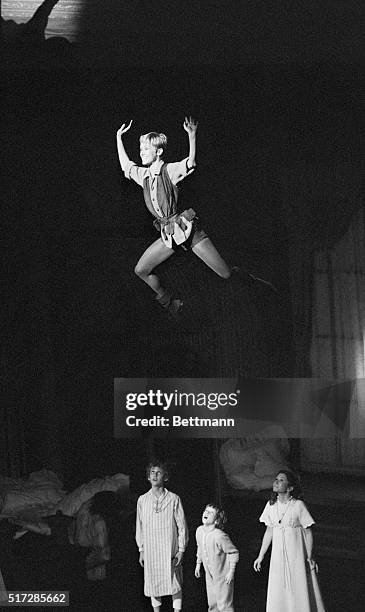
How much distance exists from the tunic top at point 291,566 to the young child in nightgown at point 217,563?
6.7 inches

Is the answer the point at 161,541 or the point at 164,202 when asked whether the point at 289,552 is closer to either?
the point at 161,541

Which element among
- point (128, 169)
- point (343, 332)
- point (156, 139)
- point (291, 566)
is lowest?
point (291, 566)

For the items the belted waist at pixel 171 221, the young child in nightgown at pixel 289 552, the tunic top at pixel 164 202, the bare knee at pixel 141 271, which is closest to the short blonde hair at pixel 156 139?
the tunic top at pixel 164 202

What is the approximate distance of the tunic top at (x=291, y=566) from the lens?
3861mm

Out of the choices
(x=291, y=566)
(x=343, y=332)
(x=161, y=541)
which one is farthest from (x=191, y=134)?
(x=291, y=566)

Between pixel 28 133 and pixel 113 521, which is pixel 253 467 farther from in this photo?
pixel 28 133

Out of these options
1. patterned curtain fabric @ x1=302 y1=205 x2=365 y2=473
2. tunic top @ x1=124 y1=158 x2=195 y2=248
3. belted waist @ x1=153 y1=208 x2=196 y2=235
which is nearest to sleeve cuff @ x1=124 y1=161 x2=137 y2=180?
tunic top @ x1=124 y1=158 x2=195 y2=248

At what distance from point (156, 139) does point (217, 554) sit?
1.83 m

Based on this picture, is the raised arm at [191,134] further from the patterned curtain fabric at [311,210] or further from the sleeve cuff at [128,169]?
the patterned curtain fabric at [311,210]

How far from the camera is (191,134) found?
4113 millimetres

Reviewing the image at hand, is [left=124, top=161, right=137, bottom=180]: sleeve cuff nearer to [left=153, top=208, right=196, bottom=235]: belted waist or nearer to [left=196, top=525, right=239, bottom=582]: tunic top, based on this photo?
[left=153, top=208, right=196, bottom=235]: belted waist

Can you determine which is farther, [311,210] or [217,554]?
[311,210]

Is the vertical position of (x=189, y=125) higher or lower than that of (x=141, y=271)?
higher

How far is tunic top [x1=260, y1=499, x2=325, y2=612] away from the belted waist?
1.29m
